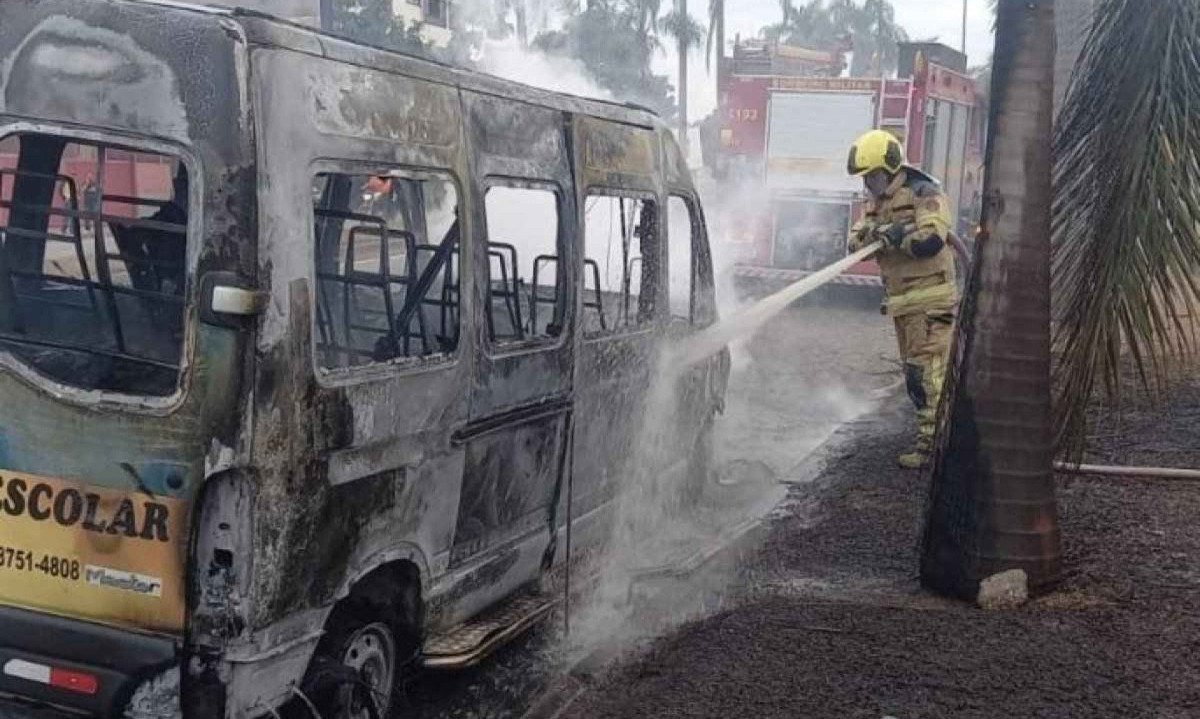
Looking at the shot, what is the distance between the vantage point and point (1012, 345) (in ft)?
16.0

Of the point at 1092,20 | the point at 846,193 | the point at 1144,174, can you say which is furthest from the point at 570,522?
the point at 846,193

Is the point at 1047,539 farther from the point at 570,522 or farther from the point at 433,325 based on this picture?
the point at 433,325

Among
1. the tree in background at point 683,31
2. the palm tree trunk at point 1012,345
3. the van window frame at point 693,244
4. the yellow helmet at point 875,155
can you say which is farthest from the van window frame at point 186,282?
A: the tree in background at point 683,31

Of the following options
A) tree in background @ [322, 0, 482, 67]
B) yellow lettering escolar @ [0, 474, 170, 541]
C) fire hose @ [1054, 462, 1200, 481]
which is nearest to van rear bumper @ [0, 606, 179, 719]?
yellow lettering escolar @ [0, 474, 170, 541]

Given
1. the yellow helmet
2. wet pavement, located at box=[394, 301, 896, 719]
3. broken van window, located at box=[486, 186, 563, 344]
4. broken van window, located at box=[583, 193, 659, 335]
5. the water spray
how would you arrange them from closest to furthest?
wet pavement, located at box=[394, 301, 896, 719] < broken van window, located at box=[486, 186, 563, 344] < broken van window, located at box=[583, 193, 659, 335] < the water spray < the yellow helmet

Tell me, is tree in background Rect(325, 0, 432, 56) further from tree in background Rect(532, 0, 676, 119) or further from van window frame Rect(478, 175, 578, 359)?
van window frame Rect(478, 175, 578, 359)

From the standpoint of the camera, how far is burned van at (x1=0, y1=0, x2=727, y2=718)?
3.32 metres

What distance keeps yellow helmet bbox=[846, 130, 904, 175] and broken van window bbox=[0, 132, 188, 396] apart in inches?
187

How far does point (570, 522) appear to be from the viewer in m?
5.28

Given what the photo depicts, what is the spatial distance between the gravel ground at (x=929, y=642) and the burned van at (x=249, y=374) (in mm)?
783

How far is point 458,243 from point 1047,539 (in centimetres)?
274

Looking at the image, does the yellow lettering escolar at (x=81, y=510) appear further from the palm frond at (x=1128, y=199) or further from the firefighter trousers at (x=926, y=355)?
the firefighter trousers at (x=926, y=355)

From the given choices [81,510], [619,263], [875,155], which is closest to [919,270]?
[875,155]

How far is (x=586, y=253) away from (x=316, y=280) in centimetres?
187
